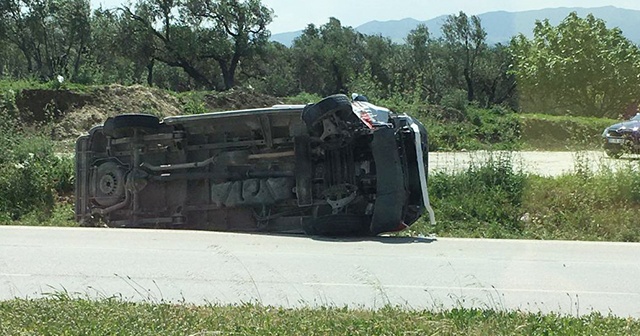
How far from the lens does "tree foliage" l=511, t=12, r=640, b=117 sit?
41.1m

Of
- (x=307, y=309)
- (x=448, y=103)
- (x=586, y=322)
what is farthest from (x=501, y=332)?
(x=448, y=103)

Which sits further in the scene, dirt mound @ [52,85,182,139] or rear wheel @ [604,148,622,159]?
dirt mound @ [52,85,182,139]

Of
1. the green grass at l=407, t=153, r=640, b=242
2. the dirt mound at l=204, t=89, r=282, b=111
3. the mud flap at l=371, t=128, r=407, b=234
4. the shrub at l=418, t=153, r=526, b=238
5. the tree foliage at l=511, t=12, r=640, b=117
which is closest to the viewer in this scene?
the mud flap at l=371, t=128, r=407, b=234

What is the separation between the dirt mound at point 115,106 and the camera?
3134 cm

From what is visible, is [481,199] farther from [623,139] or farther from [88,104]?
[88,104]

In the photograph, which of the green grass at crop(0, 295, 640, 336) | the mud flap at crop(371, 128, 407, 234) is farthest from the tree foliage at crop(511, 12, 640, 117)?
the green grass at crop(0, 295, 640, 336)

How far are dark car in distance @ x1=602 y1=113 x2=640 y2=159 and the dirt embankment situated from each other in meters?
18.0

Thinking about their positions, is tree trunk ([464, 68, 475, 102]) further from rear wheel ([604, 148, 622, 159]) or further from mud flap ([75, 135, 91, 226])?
mud flap ([75, 135, 91, 226])

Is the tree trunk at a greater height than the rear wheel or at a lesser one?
greater

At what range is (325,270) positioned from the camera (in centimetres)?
776

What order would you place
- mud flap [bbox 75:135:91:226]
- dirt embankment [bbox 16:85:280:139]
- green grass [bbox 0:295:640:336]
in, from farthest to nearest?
dirt embankment [bbox 16:85:280:139]
mud flap [bbox 75:135:91:226]
green grass [bbox 0:295:640:336]

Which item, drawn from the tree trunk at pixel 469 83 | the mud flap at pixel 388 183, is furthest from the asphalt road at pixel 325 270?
the tree trunk at pixel 469 83

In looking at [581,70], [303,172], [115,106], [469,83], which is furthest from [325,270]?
[469,83]

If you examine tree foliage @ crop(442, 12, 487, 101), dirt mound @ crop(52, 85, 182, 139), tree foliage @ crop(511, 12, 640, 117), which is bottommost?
dirt mound @ crop(52, 85, 182, 139)
